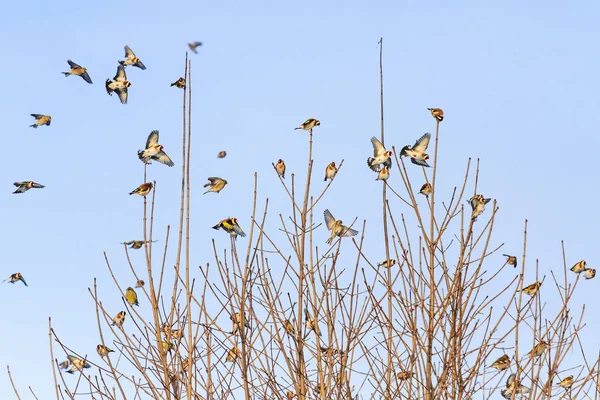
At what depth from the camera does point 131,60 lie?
1099 cm

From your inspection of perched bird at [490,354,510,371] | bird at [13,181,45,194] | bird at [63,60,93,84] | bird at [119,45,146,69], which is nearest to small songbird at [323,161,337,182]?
perched bird at [490,354,510,371]

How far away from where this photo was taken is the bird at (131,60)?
10953 mm

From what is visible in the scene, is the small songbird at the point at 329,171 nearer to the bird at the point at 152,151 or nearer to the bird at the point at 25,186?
the bird at the point at 152,151

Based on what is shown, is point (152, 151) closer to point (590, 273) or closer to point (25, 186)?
point (25, 186)

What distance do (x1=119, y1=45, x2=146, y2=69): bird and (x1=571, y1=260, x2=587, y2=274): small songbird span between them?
531cm

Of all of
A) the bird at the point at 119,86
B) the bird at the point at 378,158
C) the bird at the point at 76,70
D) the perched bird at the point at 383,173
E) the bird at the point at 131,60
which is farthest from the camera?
the bird at the point at 76,70

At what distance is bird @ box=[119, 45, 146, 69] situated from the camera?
10953mm

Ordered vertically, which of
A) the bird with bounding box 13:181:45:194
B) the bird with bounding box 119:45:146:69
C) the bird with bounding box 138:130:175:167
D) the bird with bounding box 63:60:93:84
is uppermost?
the bird with bounding box 63:60:93:84

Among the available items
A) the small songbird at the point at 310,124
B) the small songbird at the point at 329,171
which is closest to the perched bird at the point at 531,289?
the small songbird at the point at 329,171

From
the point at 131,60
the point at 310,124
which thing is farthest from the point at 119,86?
the point at 310,124

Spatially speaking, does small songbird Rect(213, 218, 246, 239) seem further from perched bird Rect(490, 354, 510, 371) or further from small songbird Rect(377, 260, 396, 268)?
perched bird Rect(490, 354, 510, 371)

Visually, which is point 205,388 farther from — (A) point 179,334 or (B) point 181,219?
(B) point 181,219

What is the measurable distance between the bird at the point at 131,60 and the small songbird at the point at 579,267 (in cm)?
531

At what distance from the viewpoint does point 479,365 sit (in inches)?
256
